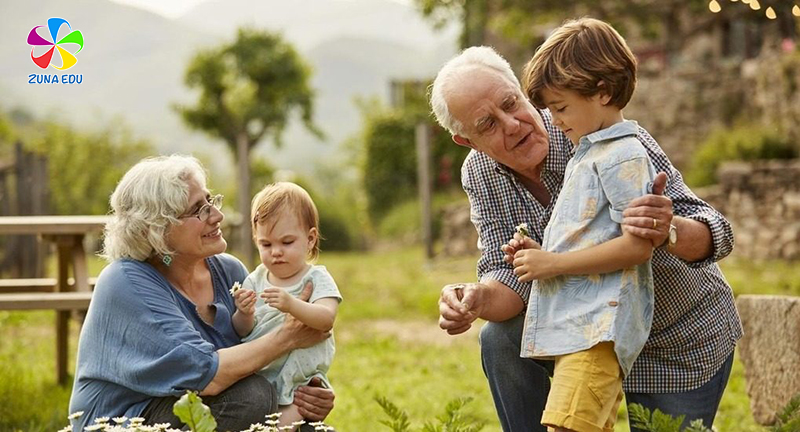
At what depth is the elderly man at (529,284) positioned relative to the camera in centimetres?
305

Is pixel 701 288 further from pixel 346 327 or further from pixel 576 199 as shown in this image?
pixel 346 327

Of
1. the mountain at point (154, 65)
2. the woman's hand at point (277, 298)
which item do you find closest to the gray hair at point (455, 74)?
the woman's hand at point (277, 298)

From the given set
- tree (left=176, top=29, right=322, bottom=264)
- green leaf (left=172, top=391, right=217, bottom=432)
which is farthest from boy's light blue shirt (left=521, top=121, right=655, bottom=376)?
tree (left=176, top=29, right=322, bottom=264)

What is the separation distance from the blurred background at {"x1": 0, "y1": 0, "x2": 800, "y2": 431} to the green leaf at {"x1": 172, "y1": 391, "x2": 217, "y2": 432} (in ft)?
2.15

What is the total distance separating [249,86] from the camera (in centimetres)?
1883

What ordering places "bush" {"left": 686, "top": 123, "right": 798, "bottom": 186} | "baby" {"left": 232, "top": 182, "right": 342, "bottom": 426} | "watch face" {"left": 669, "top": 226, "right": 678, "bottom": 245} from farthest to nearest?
1. "bush" {"left": 686, "top": 123, "right": 798, "bottom": 186}
2. "baby" {"left": 232, "top": 182, "right": 342, "bottom": 426}
3. "watch face" {"left": 669, "top": 226, "right": 678, "bottom": 245}

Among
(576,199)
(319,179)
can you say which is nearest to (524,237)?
(576,199)

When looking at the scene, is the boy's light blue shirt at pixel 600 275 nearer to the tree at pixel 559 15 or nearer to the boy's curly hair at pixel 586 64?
the boy's curly hair at pixel 586 64

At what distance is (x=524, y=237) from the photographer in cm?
289

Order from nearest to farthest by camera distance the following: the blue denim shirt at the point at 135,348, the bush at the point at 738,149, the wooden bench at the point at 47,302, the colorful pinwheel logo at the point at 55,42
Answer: the blue denim shirt at the point at 135,348 → the wooden bench at the point at 47,302 → the colorful pinwheel logo at the point at 55,42 → the bush at the point at 738,149

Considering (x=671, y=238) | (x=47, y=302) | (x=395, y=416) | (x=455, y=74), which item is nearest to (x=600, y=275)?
(x=671, y=238)

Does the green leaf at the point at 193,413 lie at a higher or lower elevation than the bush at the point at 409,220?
higher

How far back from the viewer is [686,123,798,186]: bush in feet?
44.9

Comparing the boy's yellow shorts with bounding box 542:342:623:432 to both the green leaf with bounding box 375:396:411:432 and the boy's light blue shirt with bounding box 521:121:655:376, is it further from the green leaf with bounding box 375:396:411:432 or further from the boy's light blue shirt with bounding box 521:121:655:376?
the green leaf with bounding box 375:396:411:432
